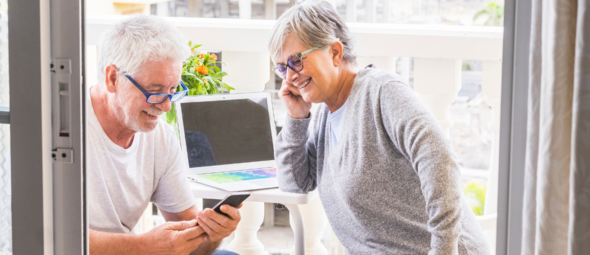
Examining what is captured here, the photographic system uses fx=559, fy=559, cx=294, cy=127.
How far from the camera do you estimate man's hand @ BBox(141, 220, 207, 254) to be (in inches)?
56.7

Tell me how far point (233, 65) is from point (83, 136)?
42.0 inches

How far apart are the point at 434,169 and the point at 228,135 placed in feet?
2.68

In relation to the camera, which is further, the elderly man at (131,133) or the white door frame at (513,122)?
the elderly man at (131,133)

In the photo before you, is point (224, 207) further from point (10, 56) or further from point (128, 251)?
point (10, 56)

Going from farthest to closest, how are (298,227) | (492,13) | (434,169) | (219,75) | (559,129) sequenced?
1. (492,13)
2. (219,75)
3. (298,227)
4. (434,169)
5. (559,129)

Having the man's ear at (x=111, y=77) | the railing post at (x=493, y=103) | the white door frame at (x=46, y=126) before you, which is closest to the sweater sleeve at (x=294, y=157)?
the man's ear at (x=111, y=77)

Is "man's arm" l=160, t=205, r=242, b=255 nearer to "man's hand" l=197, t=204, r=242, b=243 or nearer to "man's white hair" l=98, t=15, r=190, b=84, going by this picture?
"man's hand" l=197, t=204, r=242, b=243

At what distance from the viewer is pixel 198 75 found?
192cm

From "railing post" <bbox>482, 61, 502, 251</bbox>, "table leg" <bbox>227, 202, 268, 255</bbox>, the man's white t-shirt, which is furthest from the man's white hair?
"railing post" <bbox>482, 61, 502, 251</bbox>

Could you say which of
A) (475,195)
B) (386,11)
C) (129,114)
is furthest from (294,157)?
(386,11)

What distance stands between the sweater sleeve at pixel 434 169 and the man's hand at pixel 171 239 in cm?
60

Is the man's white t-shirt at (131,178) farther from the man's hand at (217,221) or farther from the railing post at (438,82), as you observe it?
the railing post at (438,82)

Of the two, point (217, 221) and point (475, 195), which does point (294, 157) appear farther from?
point (475, 195)

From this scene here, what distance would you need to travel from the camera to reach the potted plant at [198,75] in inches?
74.1
